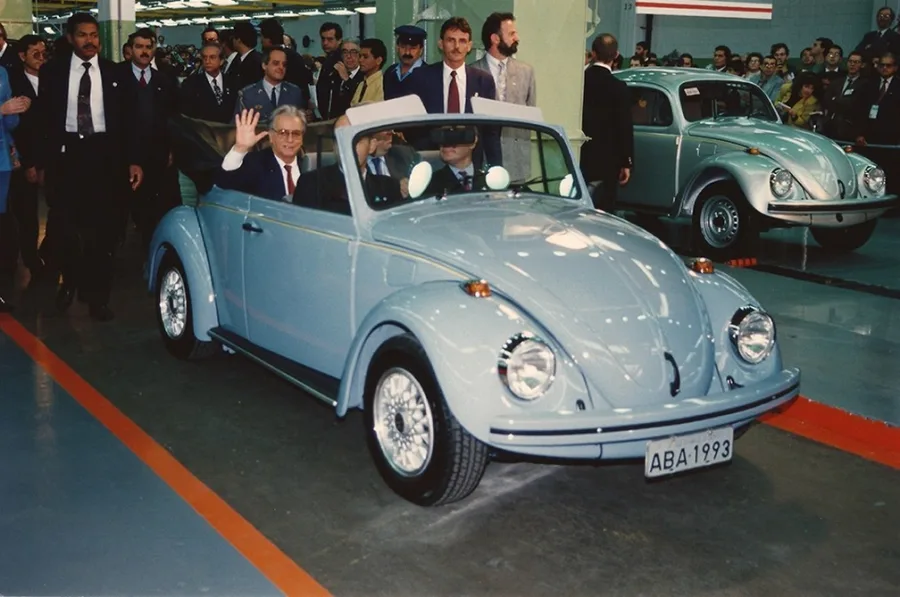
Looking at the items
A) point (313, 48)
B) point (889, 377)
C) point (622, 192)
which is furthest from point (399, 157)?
point (313, 48)

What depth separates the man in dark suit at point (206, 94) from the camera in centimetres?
985

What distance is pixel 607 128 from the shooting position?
994 cm

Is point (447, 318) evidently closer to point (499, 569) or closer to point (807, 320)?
point (499, 569)

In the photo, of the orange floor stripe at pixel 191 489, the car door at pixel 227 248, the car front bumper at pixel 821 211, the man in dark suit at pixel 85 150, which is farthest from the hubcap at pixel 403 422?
the car front bumper at pixel 821 211

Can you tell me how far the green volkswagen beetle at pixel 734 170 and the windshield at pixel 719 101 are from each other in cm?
1

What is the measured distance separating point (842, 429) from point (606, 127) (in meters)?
4.80

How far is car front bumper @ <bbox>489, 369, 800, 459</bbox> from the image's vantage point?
4.10 m

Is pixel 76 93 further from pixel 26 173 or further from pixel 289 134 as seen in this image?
pixel 289 134

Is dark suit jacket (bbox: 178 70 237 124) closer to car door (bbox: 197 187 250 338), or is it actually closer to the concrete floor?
car door (bbox: 197 187 250 338)

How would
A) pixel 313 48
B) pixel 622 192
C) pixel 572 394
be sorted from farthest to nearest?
1. pixel 313 48
2. pixel 622 192
3. pixel 572 394

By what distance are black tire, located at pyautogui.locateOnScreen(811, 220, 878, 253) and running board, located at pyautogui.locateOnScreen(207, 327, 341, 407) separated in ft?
23.1

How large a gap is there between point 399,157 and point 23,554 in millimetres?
2437

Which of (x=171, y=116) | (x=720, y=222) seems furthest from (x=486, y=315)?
(x=720, y=222)

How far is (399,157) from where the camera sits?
5.34m
